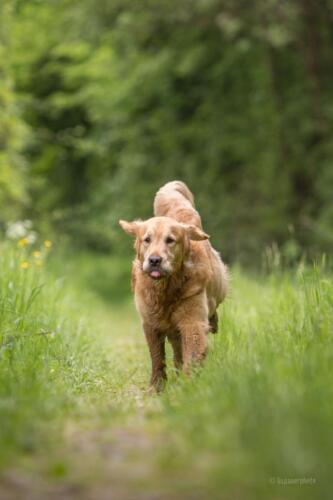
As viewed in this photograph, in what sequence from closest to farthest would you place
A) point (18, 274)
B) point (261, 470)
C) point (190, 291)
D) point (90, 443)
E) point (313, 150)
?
point (261, 470) → point (90, 443) → point (190, 291) → point (18, 274) → point (313, 150)

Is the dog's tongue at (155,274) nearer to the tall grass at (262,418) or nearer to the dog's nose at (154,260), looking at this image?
the dog's nose at (154,260)

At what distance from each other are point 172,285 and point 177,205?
3.54 ft

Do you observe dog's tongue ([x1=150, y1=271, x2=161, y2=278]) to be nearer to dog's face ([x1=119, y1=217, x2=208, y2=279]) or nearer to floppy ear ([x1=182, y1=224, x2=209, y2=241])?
dog's face ([x1=119, y1=217, x2=208, y2=279])

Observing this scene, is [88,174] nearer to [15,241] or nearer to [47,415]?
[15,241]

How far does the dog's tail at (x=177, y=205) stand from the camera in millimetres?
7141

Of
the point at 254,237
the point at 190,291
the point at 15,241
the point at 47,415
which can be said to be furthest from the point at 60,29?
the point at 47,415

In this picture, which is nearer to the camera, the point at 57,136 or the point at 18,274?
the point at 18,274

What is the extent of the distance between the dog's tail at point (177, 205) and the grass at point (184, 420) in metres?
0.99

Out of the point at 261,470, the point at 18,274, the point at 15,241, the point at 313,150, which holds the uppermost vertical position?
the point at 313,150

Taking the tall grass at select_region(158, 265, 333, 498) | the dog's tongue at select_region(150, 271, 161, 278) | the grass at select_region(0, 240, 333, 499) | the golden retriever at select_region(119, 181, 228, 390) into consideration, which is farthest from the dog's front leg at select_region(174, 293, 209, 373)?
the dog's tongue at select_region(150, 271, 161, 278)

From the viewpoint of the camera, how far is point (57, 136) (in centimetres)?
2617

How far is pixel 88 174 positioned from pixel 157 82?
671 centimetres

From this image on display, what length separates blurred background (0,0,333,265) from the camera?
17.2 meters

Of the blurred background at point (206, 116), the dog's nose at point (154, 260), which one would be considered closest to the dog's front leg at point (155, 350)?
the dog's nose at point (154, 260)
